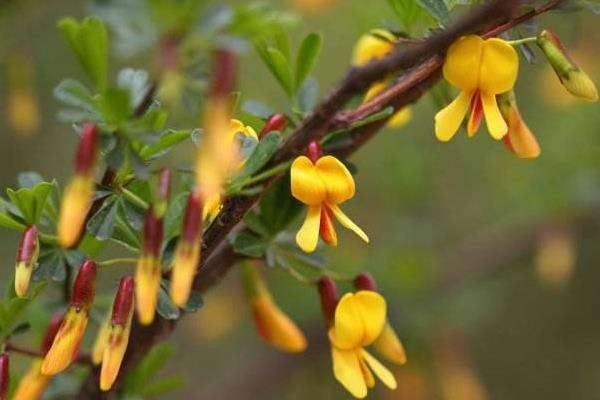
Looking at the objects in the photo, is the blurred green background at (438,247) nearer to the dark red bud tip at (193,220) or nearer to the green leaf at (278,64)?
the green leaf at (278,64)

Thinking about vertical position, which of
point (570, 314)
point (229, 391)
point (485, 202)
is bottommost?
point (570, 314)

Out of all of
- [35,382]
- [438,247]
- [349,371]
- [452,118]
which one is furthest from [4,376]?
[438,247]

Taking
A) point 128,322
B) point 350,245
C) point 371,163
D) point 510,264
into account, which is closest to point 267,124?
point 128,322

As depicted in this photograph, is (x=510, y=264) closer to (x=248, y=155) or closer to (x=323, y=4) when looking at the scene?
(x=323, y=4)

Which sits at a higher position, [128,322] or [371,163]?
[128,322]

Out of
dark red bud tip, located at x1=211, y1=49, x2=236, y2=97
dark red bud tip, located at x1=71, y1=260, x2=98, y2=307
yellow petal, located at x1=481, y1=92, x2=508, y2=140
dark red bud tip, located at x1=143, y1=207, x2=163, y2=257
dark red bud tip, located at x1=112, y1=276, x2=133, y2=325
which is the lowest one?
yellow petal, located at x1=481, y1=92, x2=508, y2=140

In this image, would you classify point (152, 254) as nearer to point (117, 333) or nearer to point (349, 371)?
A: point (117, 333)

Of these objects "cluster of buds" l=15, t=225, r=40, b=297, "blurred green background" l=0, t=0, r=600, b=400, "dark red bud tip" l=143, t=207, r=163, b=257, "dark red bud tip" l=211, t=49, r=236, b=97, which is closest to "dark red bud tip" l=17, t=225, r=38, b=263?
"cluster of buds" l=15, t=225, r=40, b=297

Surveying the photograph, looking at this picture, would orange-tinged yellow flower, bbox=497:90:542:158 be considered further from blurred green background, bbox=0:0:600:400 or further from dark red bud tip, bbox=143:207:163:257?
blurred green background, bbox=0:0:600:400
